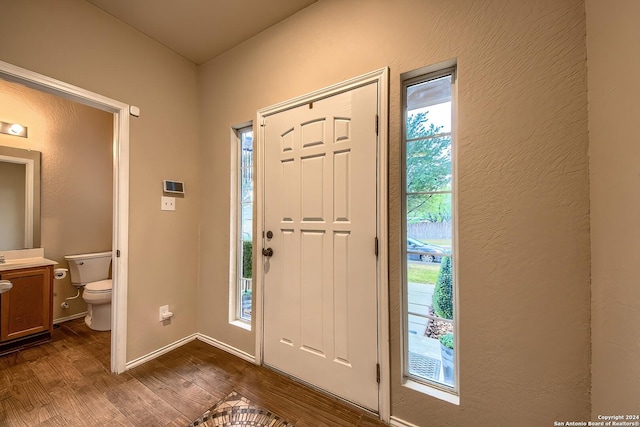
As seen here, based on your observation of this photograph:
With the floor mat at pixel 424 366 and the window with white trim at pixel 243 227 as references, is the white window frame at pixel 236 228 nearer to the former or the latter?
the window with white trim at pixel 243 227

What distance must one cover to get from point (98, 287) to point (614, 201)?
4014 mm

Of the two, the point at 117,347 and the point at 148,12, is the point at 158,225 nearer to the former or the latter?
the point at 117,347

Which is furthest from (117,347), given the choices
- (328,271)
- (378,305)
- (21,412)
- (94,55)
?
(94,55)

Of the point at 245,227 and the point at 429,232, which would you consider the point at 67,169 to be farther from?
the point at 429,232

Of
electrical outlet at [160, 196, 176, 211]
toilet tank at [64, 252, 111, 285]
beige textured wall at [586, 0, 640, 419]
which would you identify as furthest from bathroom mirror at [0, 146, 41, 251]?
beige textured wall at [586, 0, 640, 419]

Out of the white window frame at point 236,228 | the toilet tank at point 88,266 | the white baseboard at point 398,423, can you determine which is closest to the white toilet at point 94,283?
the toilet tank at point 88,266

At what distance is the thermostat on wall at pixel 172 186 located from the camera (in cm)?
Answer: 216

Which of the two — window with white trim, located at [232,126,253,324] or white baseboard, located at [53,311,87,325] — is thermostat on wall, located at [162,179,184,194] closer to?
window with white trim, located at [232,126,253,324]

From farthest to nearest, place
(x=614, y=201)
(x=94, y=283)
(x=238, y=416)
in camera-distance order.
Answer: (x=94, y=283)
(x=238, y=416)
(x=614, y=201)

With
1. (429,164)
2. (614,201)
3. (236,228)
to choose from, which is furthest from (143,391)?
(614,201)

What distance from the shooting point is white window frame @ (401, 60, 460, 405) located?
1311 millimetres

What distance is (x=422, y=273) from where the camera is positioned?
4.75 ft

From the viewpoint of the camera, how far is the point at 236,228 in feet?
7.38

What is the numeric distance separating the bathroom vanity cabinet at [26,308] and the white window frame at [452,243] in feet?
11.0
